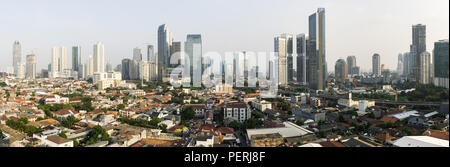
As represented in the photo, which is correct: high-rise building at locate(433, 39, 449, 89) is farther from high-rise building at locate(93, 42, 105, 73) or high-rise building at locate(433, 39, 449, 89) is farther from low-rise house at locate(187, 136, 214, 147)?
high-rise building at locate(93, 42, 105, 73)

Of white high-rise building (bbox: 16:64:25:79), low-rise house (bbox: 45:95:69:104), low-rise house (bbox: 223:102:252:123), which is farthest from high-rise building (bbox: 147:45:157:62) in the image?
low-rise house (bbox: 223:102:252:123)

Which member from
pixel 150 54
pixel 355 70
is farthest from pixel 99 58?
pixel 355 70

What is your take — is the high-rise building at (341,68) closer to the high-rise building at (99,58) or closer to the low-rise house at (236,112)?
the low-rise house at (236,112)

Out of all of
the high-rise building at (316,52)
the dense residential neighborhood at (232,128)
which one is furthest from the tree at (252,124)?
the high-rise building at (316,52)
